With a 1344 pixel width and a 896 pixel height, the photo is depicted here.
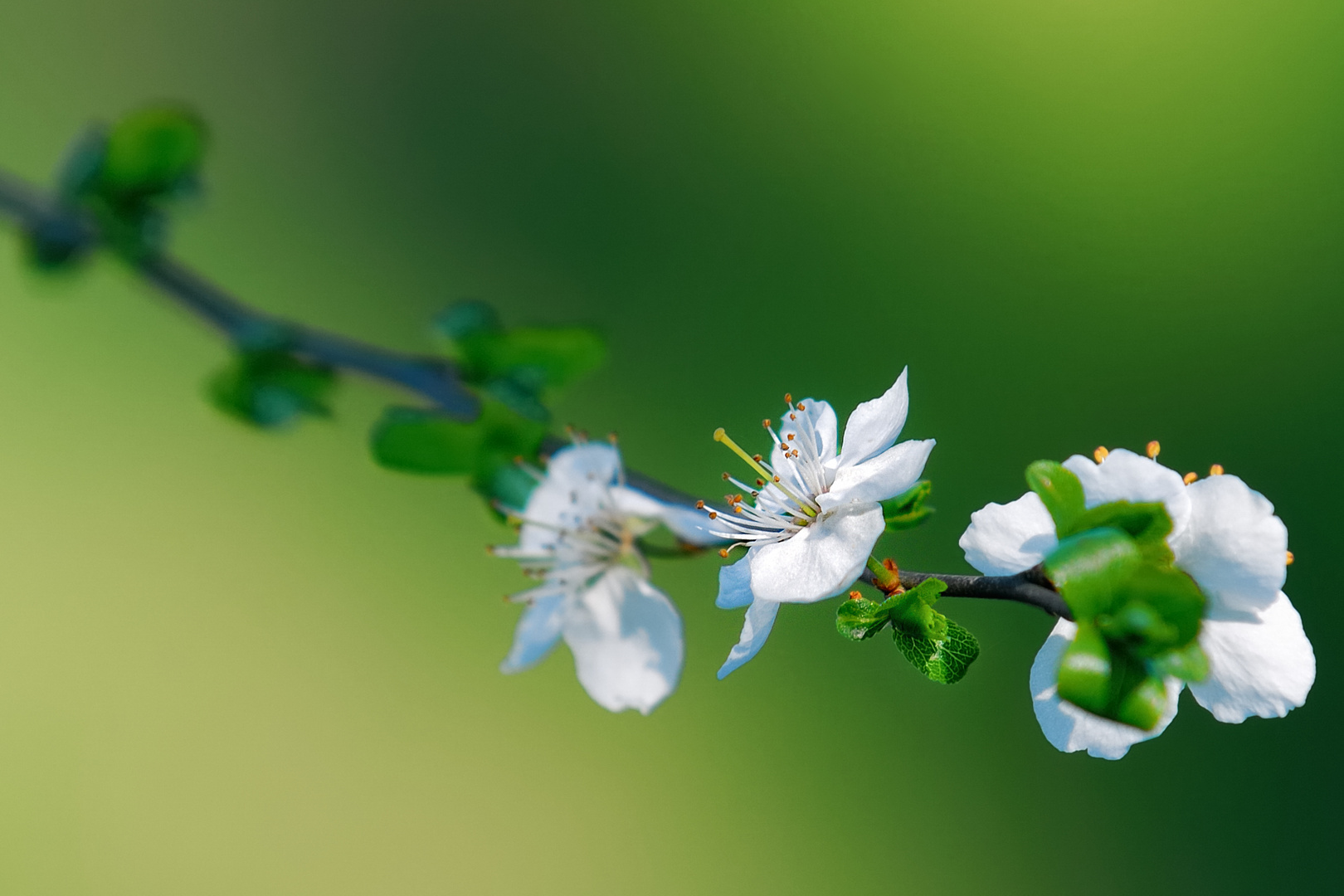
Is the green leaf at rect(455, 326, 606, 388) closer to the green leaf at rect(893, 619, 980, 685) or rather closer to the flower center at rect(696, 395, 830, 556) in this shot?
the flower center at rect(696, 395, 830, 556)

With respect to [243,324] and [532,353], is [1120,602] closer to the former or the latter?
[532,353]

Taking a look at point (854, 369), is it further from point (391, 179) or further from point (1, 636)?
point (1, 636)

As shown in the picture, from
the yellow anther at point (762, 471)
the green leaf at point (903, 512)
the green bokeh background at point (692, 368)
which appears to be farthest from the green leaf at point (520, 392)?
the green bokeh background at point (692, 368)

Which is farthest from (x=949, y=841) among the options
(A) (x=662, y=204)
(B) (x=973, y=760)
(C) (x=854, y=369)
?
(A) (x=662, y=204)

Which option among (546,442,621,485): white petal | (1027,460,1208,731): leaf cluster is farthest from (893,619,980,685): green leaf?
(546,442,621,485): white petal

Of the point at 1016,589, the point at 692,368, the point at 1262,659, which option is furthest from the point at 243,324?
the point at 692,368

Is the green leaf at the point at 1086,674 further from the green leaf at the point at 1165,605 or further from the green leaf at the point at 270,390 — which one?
the green leaf at the point at 270,390
